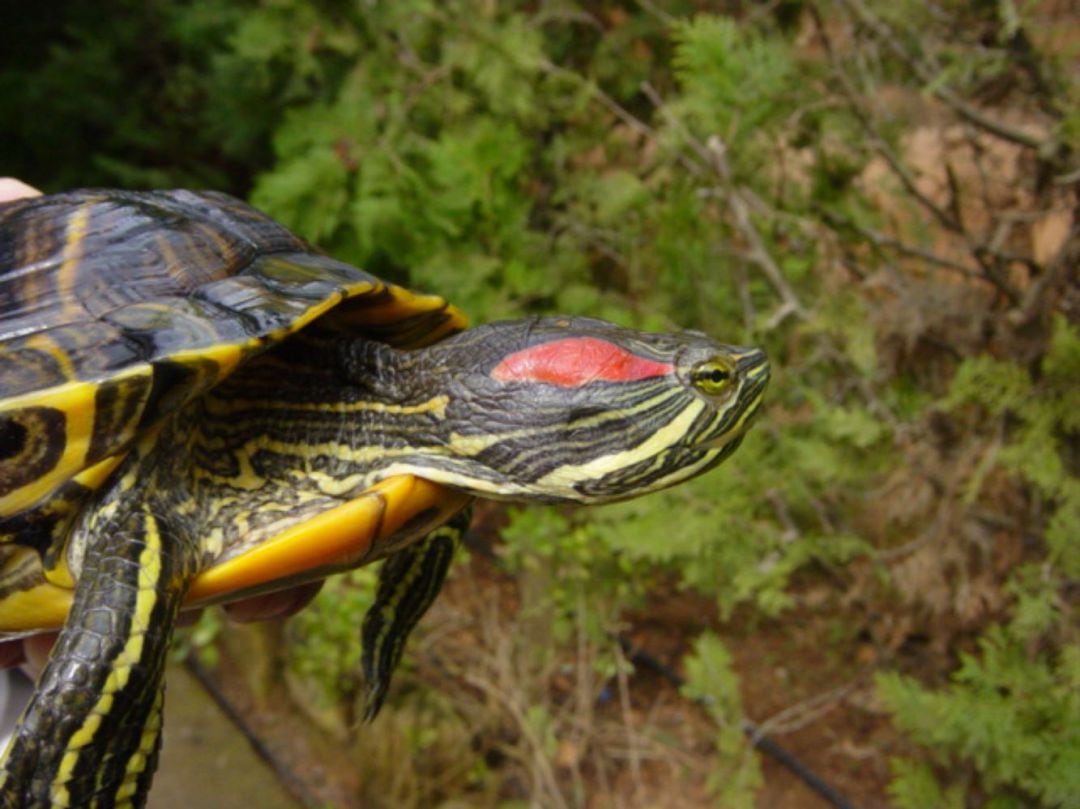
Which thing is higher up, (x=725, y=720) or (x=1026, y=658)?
(x=1026, y=658)

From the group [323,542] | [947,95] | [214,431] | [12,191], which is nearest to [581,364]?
[323,542]

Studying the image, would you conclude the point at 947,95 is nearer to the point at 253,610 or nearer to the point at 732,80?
the point at 732,80

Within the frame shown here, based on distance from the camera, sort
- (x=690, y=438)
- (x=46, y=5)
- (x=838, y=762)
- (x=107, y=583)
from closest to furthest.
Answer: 1. (x=107, y=583)
2. (x=690, y=438)
3. (x=838, y=762)
4. (x=46, y=5)

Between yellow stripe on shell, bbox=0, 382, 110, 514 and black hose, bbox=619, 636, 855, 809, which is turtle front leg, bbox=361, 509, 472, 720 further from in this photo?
black hose, bbox=619, 636, 855, 809

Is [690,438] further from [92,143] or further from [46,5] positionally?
[46,5]

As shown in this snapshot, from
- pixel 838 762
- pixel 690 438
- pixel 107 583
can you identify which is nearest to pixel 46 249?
pixel 107 583

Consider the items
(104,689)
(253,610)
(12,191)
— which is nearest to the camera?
(104,689)
